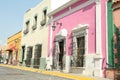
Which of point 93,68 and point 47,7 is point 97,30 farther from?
point 47,7

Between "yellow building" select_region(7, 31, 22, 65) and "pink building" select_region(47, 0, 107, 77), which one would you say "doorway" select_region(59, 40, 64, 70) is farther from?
"yellow building" select_region(7, 31, 22, 65)

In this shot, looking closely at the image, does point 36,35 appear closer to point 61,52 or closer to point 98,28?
point 61,52

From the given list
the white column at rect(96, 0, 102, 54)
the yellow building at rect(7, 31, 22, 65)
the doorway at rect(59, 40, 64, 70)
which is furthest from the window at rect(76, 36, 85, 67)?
the yellow building at rect(7, 31, 22, 65)

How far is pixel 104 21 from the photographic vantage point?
1386 cm

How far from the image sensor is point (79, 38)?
16469 mm

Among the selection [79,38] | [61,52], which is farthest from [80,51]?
[61,52]

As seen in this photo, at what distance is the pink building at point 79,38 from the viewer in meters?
14.0

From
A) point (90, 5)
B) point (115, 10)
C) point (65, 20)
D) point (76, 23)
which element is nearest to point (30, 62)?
point (65, 20)

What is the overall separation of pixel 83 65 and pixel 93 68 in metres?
1.39

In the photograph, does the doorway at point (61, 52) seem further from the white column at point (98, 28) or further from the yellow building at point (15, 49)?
the yellow building at point (15, 49)

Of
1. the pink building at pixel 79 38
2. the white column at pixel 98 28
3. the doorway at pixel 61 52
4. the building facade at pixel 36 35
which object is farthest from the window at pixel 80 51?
the building facade at pixel 36 35

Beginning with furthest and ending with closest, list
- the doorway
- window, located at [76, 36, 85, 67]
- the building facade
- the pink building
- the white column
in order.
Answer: the building facade, the doorway, window, located at [76, 36, 85, 67], the pink building, the white column

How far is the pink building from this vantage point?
14.0m

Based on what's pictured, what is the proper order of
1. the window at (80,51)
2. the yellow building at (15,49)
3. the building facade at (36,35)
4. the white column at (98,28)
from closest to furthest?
the white column at (98,28), the window at (80,51), the building facade at (36,35), the yellow building at (15,49)
